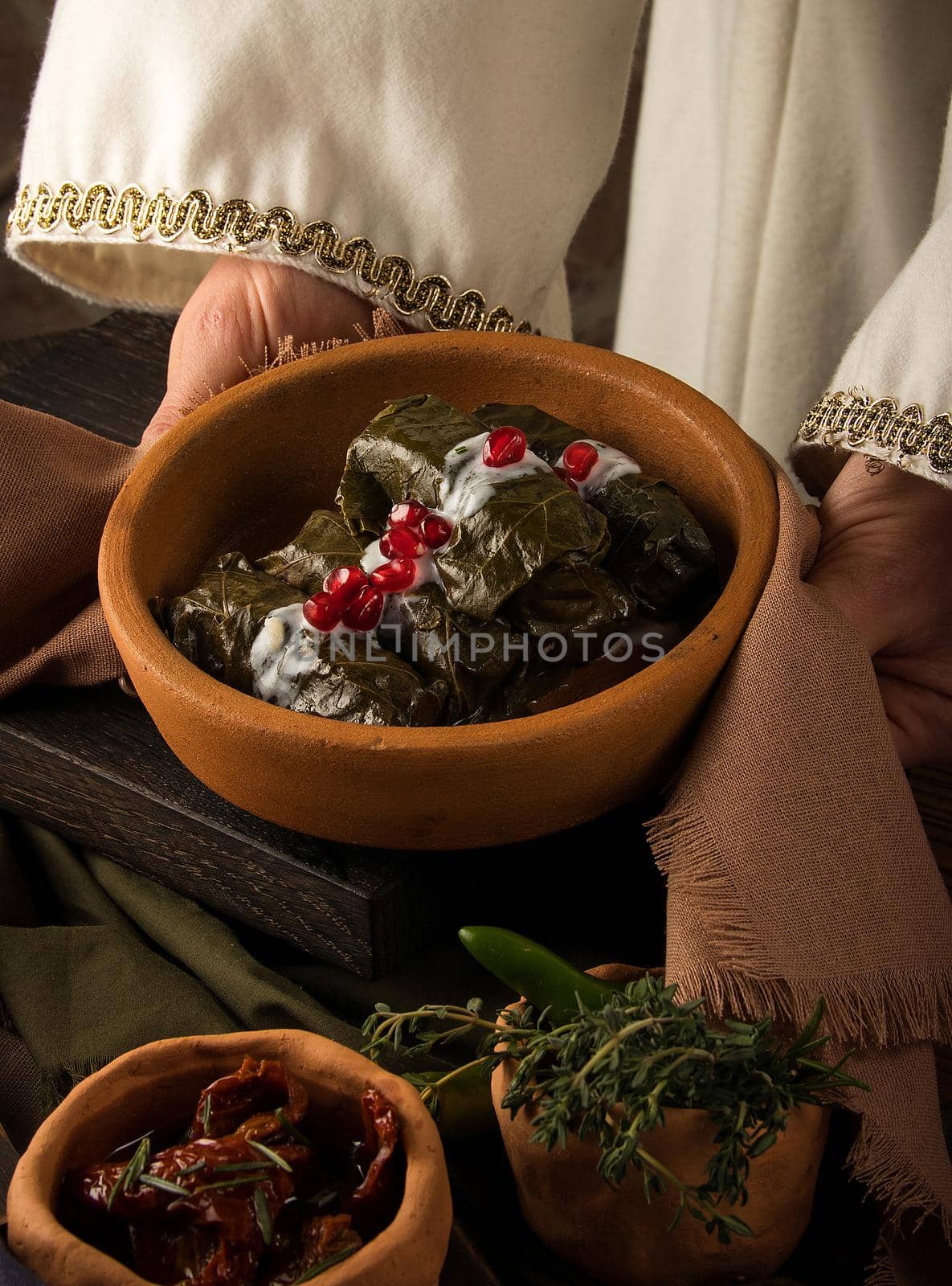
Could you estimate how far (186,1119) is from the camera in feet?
2.62

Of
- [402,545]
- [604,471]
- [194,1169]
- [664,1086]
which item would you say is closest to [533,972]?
[664,1086]

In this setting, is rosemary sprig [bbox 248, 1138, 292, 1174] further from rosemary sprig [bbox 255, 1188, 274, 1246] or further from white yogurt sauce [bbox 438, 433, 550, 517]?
white yogurt sauce [bbox 438, 433, 550, 517]

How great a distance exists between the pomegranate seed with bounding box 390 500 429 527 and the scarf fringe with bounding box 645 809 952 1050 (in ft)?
1.20

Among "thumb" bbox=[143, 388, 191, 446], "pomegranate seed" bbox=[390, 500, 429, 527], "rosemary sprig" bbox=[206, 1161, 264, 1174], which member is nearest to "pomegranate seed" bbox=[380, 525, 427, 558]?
"pomegranate seed" bbox=[390, 500, 429, 527]

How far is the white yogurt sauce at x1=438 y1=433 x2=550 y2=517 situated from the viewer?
42.7 inches

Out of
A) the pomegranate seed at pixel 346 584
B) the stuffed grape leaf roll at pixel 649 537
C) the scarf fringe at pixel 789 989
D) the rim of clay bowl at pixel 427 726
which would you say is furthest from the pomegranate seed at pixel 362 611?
the scarf fringe at pixel 789 989

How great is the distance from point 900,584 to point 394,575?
0.47 meters

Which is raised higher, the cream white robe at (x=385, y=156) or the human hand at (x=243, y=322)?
the cream white robe at (x=385, y=156)

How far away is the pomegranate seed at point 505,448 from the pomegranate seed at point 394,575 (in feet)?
0.36

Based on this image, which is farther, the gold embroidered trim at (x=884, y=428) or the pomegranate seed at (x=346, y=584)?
the gold embroidered trim at (x=884, y=428)

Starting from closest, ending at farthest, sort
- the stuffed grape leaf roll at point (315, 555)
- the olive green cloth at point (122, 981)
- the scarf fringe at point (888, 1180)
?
the scarf fringe at point (888, 1180) < the olive green cloth at point (122, 981) < the stuffed grape leaf roll at point (315, 555)

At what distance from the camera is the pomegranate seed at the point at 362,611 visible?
1057 mm

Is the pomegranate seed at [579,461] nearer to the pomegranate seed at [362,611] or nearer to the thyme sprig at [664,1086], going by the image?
the pomegranate seed at [362,611]

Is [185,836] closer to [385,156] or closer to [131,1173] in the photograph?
[131,1173]
